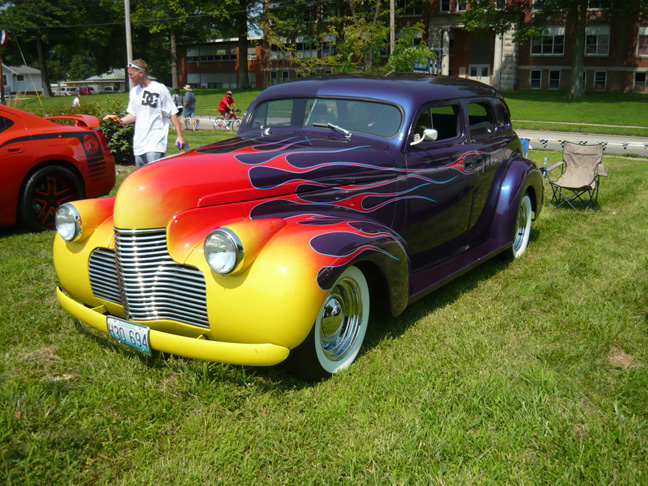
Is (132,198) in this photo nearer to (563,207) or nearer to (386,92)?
(386,92)

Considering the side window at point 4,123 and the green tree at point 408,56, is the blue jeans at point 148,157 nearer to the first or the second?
the side window at point 4,123

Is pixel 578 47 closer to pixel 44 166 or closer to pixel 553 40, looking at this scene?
pixel 553 40

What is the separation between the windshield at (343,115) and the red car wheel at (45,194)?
3.32 meters

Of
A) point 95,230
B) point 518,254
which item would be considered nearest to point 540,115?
point 518,254

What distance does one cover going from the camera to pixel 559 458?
2783mm

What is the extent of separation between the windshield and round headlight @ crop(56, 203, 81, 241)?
1.74 m

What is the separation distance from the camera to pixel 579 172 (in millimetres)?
8719

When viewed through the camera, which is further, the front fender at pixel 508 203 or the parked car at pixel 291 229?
the front fender at pixel 508 203

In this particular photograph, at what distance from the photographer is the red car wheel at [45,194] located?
21.4ft

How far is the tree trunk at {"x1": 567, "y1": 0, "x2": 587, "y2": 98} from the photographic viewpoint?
32281mm

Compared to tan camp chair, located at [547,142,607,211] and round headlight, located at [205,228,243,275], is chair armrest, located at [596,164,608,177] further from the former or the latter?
round headlight, located at [205,228,243,275]

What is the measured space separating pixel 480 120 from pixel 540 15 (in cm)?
3111

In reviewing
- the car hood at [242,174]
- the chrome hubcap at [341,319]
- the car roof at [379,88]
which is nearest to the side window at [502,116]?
the car roof at [379,88]

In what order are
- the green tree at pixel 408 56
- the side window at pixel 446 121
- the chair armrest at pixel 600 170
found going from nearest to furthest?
the side window at pixel 446 121 → the chair armrest at pixel 600 170 → the green tree at pixel 408 56
